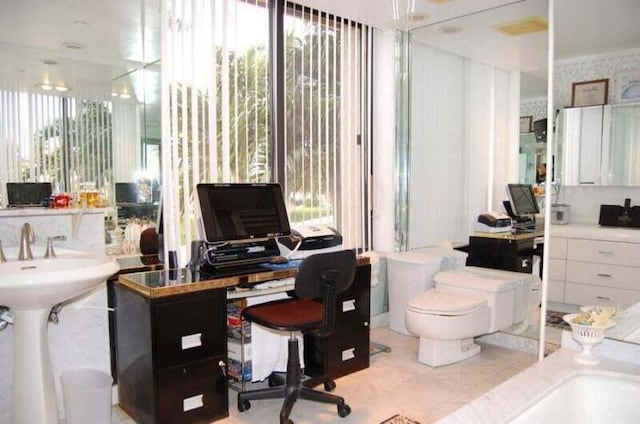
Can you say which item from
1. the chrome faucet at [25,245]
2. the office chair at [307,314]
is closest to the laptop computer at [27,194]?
the chrome faucet at [25,245]

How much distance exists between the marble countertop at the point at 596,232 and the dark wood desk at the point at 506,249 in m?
0.16

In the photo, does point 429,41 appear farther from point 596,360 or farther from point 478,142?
point 596,360

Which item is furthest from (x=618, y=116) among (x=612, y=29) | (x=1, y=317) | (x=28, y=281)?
(x=1, y=317)

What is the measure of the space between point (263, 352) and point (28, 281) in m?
1.49

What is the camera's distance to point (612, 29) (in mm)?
2625

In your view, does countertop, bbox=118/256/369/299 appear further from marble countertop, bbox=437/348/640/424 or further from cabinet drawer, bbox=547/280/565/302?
cabinet drawer, bbox=547/280/565/302

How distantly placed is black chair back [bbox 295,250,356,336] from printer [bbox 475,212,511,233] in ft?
5.18

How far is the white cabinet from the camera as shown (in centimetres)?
261

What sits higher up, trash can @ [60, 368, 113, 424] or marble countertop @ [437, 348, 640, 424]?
marble countertop @ [437, 348, 640, 424]

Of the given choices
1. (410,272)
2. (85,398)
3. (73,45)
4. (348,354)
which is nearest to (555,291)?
(410,272)

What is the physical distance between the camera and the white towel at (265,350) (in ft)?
9.43

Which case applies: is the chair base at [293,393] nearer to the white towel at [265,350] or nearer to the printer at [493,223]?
the white towel at [265,350]

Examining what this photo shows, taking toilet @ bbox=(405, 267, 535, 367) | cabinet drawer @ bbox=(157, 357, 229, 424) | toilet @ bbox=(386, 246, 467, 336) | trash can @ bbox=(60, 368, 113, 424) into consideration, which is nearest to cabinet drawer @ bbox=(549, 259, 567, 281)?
toilet @ bbox=(405, 267, 535, 367)

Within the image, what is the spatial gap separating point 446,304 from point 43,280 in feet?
7.87
